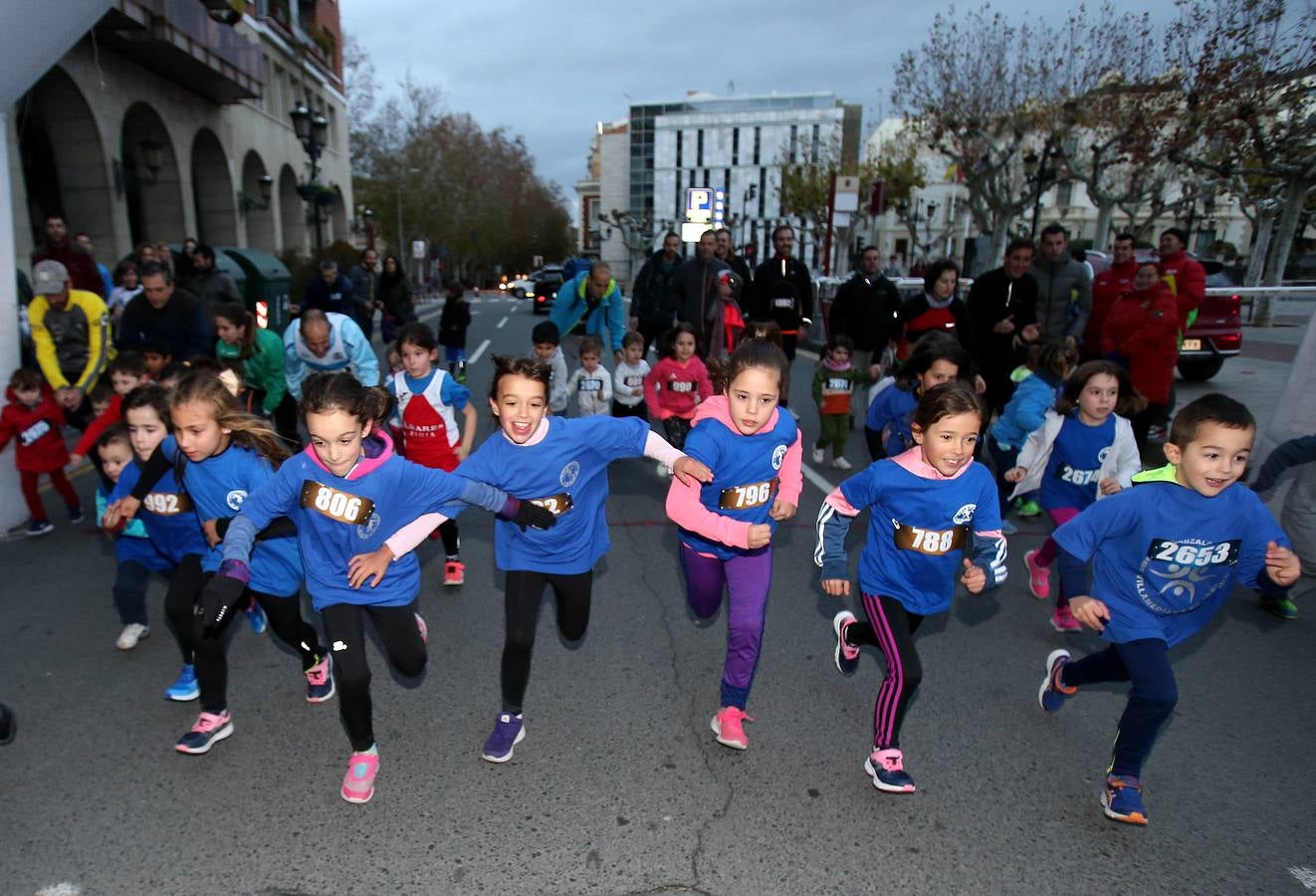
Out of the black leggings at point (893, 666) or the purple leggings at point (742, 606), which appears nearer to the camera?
the black leggings at point (893, 666)

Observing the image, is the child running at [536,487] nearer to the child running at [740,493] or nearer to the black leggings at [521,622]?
the black leggings at [521,622]

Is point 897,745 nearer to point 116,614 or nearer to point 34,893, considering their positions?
point 34,893

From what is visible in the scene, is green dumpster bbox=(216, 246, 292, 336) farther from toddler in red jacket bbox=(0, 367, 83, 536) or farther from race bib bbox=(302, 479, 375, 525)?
race bib bbox=(302, 479, 375, 525)

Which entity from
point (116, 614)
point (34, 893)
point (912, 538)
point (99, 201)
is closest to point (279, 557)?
point (34, 893)

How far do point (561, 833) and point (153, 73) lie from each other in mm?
24573

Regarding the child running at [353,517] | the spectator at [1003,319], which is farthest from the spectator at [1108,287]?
the child running at [353,517]

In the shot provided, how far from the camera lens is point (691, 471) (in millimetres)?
3172

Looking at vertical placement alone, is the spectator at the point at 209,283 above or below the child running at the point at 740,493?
above

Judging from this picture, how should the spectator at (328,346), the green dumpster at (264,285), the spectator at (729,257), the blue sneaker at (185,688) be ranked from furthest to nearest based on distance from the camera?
the green dumpster at (264,285)
the spectator at (729,257)
the spectator at (328,346)
the blue sneaker at (185,688)

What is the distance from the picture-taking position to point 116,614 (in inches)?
184

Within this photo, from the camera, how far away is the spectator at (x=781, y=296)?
9.29 m

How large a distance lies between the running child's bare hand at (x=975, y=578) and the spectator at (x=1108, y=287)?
6004 millimetres

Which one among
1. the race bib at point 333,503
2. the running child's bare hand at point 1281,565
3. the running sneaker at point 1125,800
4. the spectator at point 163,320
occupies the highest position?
the spectator at point 163,320

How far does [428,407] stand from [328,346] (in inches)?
58.4
